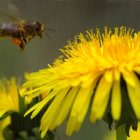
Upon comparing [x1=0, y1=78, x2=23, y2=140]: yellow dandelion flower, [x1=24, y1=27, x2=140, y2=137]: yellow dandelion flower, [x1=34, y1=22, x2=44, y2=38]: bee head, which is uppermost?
[x1=34, y1=22, x2=44, y2=38]: bee head

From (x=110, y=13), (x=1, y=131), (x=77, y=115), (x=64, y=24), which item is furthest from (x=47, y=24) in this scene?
(x=77, y=115)

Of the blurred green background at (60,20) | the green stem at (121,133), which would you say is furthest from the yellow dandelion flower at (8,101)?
the blurred green background at (60,20)

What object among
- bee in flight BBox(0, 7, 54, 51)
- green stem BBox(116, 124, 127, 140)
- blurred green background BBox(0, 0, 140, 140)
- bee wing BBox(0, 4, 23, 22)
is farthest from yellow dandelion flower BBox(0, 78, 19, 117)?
blurred green background BBox(0, 0, 140, 140)

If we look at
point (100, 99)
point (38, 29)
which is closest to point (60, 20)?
point (38, 29)

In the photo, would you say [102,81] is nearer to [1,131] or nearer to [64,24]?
[1,131]

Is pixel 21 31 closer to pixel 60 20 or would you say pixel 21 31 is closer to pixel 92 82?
pixel 92 82

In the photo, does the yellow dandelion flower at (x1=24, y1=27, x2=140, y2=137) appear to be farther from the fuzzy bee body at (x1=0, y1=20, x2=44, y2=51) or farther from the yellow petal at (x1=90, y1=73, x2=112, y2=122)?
the fuzzy bee body at (x1=0, y1=20, x2=44, y2=51)
